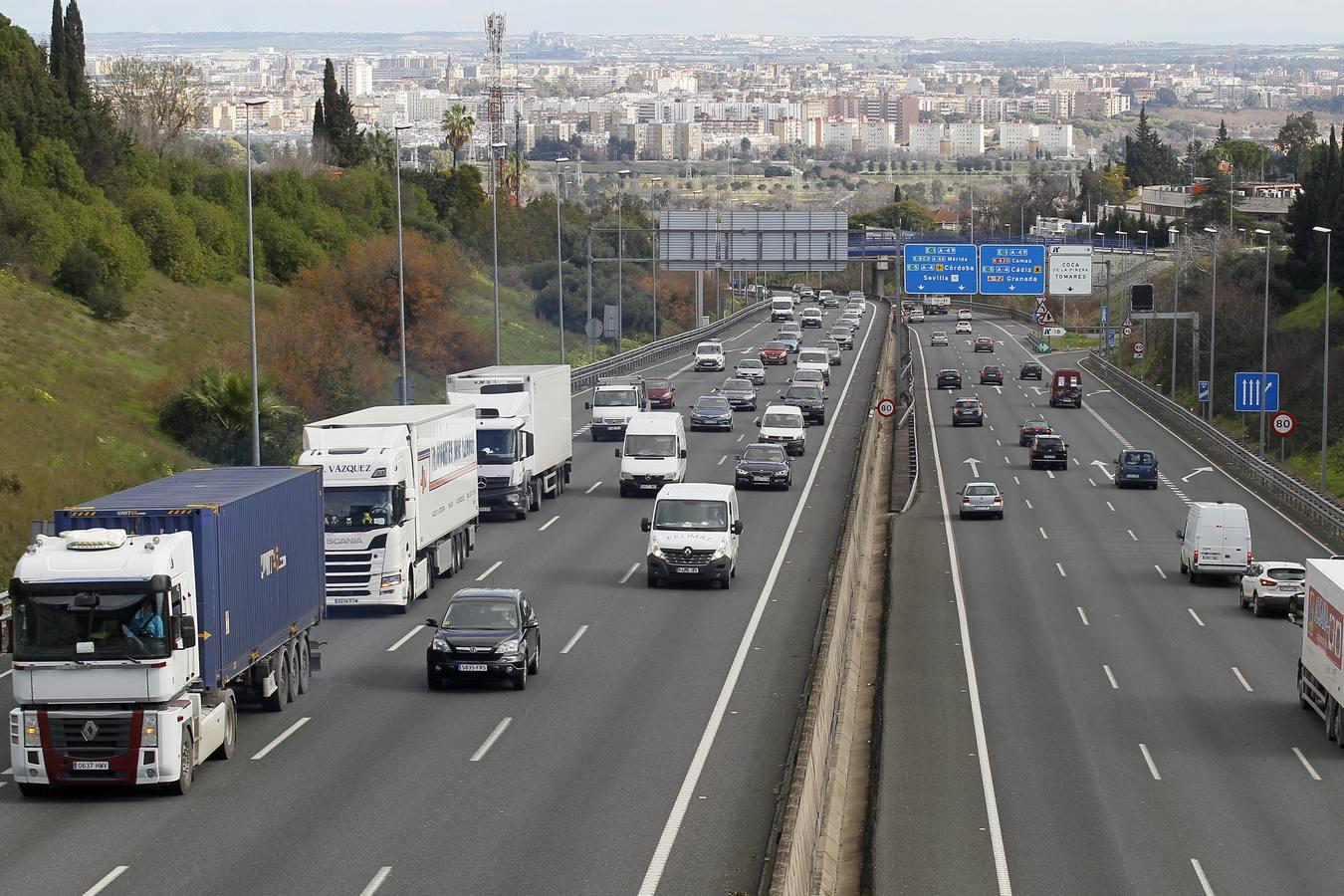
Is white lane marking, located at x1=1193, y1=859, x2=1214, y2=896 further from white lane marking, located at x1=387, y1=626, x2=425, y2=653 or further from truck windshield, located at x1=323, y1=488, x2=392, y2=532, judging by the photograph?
truck windshield, located at x1=323, y1=488, x2=392, y2=532

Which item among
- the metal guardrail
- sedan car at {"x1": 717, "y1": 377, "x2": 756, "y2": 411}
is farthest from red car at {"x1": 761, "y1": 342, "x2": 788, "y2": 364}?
sedan car at {"x1": 717, "y1": 377, "x2": 756, "y2": 411}

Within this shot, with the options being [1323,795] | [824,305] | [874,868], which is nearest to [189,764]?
[874,868]

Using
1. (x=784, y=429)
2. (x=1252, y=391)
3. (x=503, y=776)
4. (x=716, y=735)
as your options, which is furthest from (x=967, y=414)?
(x=503, y=776)

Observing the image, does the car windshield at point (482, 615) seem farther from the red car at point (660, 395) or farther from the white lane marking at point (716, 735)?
the red car at point (660, 395)

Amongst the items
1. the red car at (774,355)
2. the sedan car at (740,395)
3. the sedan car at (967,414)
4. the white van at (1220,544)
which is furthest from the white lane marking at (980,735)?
the red car at (774,355)

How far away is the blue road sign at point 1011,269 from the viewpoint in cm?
9438

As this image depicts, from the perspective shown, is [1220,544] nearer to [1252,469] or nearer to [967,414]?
[1252,469]

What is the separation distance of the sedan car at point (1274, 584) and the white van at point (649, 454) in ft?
56.0

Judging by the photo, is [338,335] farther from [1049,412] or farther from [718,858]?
[718,858]

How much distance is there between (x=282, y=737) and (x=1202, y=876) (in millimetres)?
11933

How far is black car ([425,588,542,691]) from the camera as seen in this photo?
91.3ft

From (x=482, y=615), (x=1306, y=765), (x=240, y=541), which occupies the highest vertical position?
(x=240, y=541)

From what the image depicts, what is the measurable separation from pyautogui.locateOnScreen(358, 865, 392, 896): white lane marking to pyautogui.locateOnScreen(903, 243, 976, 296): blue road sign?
3063 inches

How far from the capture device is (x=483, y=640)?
27.9 metres
